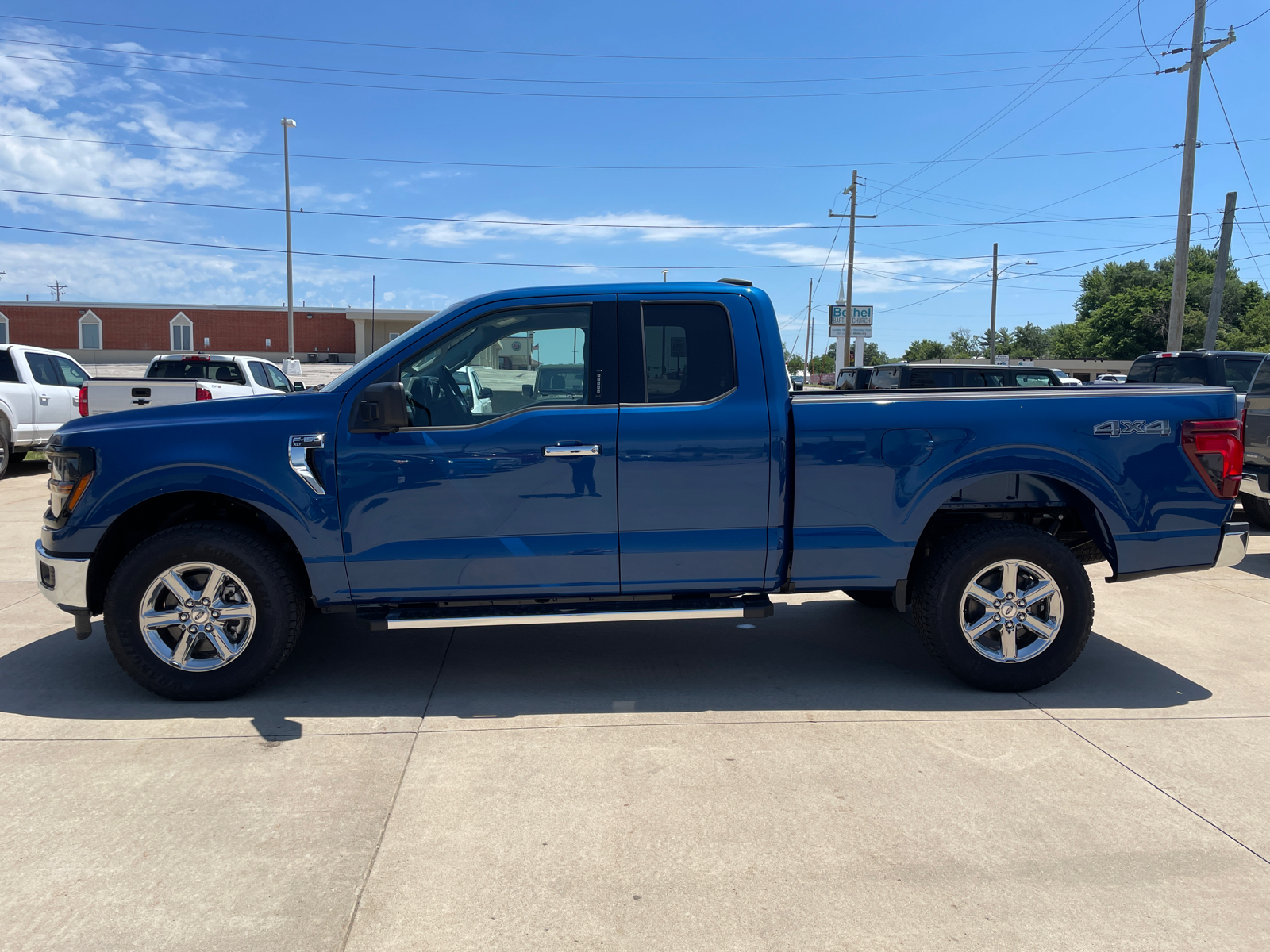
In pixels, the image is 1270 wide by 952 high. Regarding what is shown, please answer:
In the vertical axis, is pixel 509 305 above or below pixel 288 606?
above

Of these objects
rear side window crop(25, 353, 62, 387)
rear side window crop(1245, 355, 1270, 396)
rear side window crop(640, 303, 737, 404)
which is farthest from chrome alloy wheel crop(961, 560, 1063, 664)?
rear side window crop(25, 353, 62, 387)

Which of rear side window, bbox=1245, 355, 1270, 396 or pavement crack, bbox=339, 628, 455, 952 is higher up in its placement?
rear side window, bbox=1245, 355, 1270, 396

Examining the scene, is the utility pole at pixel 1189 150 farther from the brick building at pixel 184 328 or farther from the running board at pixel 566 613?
the brick building at pixel 184 328

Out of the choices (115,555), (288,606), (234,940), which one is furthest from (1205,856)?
(115,555)

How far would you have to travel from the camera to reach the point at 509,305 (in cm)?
460

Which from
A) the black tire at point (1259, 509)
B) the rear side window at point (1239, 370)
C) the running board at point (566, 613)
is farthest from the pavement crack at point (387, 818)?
the rear side window at point (1239, 370)

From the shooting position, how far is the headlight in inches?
176

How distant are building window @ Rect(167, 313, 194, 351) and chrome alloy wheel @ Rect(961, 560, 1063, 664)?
6365 centimetres

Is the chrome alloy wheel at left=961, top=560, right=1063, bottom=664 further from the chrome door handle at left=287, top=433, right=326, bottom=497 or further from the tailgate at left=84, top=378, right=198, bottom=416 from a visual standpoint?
the tailgate at left=84, top=378, right=198, bottom=416

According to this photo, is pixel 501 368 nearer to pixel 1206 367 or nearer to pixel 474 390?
pixel 474 390

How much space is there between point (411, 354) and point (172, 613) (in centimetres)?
173

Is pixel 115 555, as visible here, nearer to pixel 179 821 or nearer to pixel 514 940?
pixel 179 821

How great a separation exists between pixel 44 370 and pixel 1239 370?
17737mm

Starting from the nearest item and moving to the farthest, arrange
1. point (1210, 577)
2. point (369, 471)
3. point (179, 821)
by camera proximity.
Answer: point (179, 821) → point (369, 471) → point (1210, 577)
